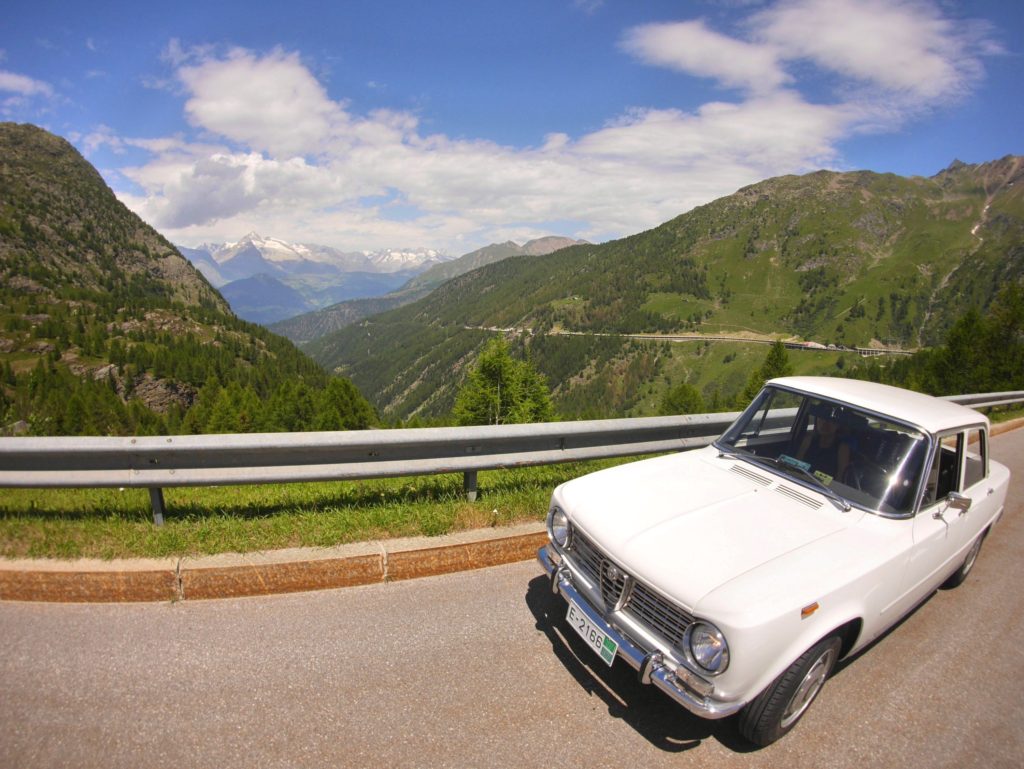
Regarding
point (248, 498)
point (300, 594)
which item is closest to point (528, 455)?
point (300, 594)

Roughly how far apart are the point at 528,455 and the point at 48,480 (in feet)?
14.0

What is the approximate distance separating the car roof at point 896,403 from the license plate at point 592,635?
9.40 ft

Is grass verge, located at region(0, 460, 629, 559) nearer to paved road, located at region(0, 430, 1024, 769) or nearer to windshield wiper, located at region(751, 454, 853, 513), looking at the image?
paved road, located at region(0, 430, 1024, 769)

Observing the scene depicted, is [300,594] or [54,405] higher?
[300,594]

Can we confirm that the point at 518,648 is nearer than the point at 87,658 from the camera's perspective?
No

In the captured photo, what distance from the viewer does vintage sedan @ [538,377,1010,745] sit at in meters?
2.77

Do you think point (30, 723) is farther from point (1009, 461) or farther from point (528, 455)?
point (1009, 461)

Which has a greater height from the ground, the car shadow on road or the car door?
the car door

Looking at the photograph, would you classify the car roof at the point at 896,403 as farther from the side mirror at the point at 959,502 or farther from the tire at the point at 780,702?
the tire at the point at 780,702

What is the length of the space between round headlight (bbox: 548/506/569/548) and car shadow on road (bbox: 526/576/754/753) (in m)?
0.69

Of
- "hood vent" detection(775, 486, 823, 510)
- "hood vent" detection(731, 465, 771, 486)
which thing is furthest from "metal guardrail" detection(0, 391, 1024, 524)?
"hood vent" detection(775, 486, 823, 510)

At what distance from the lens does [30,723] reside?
2.68 meters

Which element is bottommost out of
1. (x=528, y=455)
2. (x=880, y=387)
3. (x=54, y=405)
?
(x=54, y=405)

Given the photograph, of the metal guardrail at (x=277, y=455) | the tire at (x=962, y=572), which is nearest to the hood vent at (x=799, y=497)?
the metal guardrail at (x=277, y=455)
